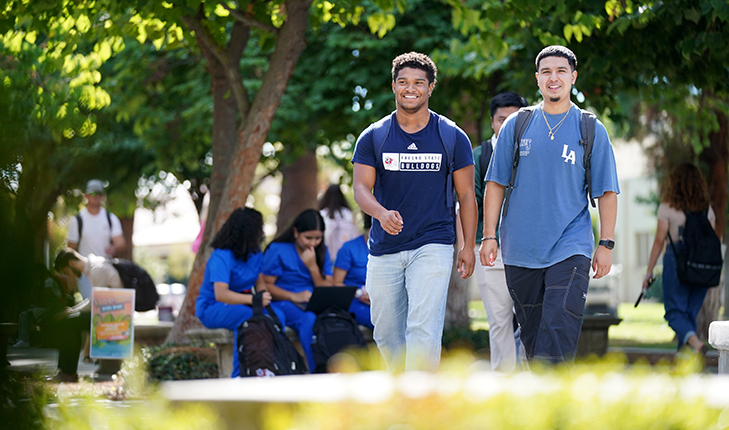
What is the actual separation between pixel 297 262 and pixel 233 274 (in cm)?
76

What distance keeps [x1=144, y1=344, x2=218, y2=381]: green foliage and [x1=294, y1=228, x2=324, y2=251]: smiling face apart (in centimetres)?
148

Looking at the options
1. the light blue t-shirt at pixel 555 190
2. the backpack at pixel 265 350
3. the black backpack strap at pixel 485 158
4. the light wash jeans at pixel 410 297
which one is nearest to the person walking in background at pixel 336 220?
the backpack at pixel 265 350

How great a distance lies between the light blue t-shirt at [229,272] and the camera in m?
7.69

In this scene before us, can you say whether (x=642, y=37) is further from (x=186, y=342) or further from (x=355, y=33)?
(x=186, y=342)

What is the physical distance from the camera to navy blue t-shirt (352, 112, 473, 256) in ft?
18.0

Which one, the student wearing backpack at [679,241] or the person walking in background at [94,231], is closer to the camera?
the student wearing backpack at [679,241]

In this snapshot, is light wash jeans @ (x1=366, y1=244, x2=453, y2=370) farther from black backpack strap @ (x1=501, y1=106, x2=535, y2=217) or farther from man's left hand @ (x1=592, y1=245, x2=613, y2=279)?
man's left hand @ (x1=592, y1=245, x2=613, y2=279)

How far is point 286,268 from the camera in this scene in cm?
838

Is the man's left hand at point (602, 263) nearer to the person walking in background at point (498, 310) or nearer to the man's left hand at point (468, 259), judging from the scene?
the man's left hand at point (468, 259)

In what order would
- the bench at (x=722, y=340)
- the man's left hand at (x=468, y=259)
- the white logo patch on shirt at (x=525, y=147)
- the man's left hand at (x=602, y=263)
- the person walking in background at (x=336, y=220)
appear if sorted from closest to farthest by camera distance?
the bench at (x=722, y=340) → the man's left hand at (x=602, y=263) → the white logo patch on shirt at (x=525, y=147) → the man's left hand at (x=468, y=259) → the person walking in background at (x=336, y=220)

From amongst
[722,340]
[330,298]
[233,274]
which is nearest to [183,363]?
[233,274]

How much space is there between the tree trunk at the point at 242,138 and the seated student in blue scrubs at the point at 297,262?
1.31 m

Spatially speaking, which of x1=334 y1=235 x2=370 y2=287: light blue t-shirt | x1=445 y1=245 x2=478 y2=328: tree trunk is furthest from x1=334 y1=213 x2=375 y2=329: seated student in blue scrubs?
x1=445 y1=245 x2=478 y2=328: tree trunk

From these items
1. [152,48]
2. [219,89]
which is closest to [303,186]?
[152,48]
